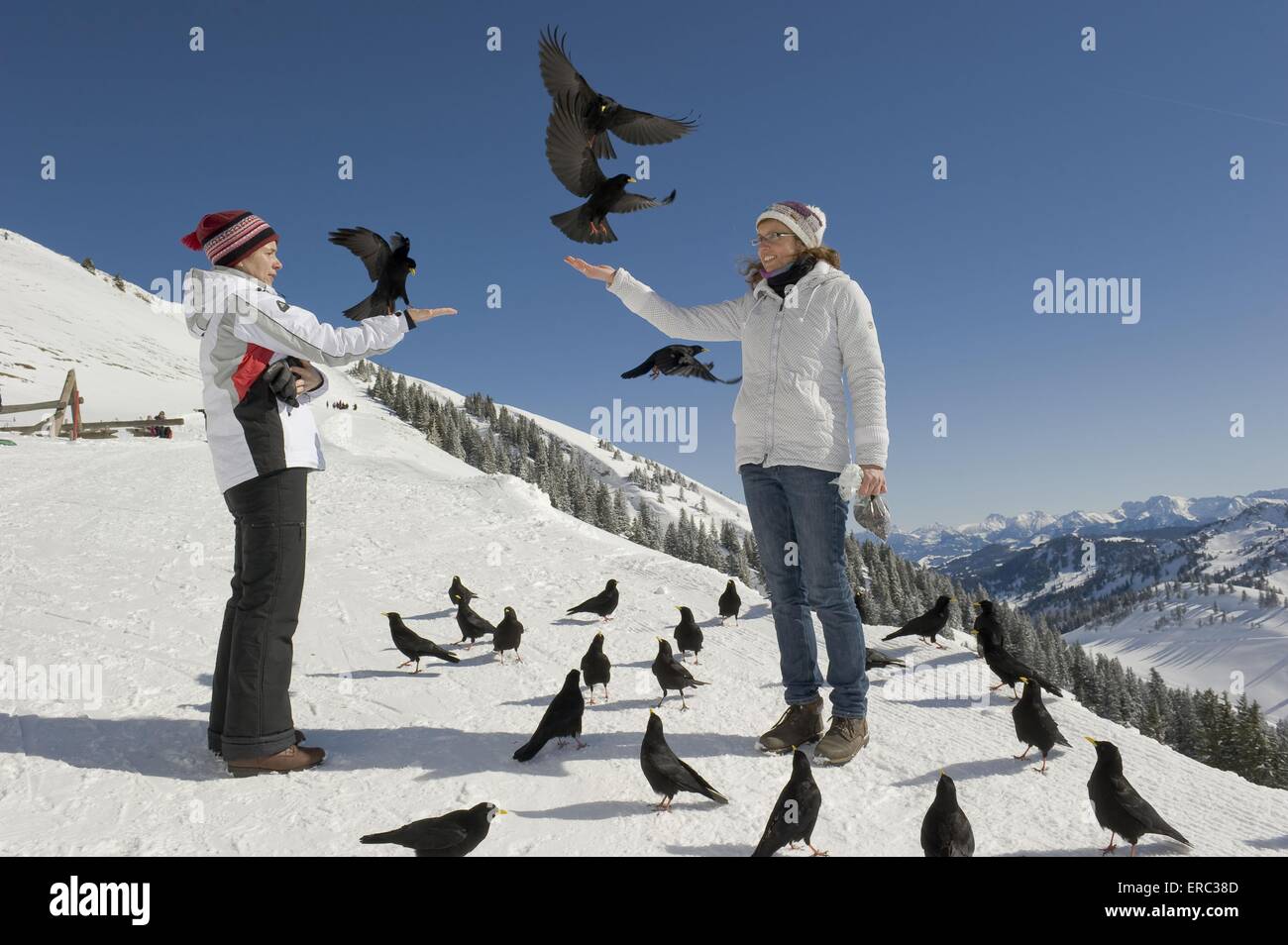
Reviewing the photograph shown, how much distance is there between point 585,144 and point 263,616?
4162mm

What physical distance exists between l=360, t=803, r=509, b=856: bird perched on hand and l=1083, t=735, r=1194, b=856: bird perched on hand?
2482 millimetres

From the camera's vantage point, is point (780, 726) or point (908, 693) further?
Answer: point (908, 693)

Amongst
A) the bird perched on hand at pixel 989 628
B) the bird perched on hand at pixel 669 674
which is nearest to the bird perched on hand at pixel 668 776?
the bird perched on hand at pixel 669 674

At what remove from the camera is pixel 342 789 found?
3244 millimetres

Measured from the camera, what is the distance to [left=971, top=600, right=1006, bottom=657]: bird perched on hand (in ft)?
17.6

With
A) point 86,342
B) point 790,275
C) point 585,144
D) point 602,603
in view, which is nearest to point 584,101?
point 585,144

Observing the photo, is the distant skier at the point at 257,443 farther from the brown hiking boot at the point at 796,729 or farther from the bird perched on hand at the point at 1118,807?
the bird perched on hand at the point at 1118,807

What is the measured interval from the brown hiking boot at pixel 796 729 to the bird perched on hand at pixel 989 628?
2.13 metres

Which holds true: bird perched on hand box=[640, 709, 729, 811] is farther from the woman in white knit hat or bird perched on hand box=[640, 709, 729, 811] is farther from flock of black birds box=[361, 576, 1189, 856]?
the woman in white knit hat

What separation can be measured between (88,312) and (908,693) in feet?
291

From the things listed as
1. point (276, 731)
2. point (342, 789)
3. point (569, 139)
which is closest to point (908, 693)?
point (342, 789)

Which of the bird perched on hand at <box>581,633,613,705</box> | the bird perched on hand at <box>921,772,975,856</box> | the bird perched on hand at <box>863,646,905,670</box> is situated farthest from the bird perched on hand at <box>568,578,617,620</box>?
the bird perched on hand at <box>921,772,975,856</box>
